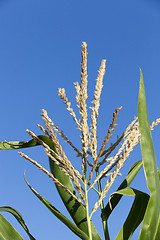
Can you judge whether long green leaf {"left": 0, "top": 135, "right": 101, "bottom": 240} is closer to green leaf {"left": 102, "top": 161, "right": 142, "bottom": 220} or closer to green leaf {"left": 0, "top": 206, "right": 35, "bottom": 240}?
green leaf {"left": 102, "top": 161, "right": 142, "bottom": 220}

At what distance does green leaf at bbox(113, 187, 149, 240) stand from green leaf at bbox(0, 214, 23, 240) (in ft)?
1.71

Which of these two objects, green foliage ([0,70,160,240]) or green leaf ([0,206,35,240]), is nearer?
green foliage ([0,70,160,240])

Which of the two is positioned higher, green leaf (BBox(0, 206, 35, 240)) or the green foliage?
green leaf (BBox(0, 206, 35, 240))

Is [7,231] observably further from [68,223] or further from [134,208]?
[134,208]

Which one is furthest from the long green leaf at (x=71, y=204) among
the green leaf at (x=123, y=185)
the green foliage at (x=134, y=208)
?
the green leaf at (x=123, y=185)

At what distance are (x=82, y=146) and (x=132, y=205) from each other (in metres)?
0.49

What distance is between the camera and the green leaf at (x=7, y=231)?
1453mm

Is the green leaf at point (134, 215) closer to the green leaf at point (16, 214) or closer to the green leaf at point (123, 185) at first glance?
the green leaf at point (123, 185)

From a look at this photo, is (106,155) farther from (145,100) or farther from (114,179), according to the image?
(145,100)

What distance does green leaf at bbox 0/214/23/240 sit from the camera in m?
1.45

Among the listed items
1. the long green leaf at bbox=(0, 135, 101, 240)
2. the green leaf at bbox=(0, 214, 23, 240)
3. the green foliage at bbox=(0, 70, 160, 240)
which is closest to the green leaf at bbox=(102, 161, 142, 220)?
the green foliage at bbox=(0, 70, 160, 240)

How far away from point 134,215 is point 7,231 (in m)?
0.66

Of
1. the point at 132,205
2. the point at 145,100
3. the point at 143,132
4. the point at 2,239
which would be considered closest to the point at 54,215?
the point at 2,239

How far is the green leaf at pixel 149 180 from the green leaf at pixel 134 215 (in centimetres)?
11
